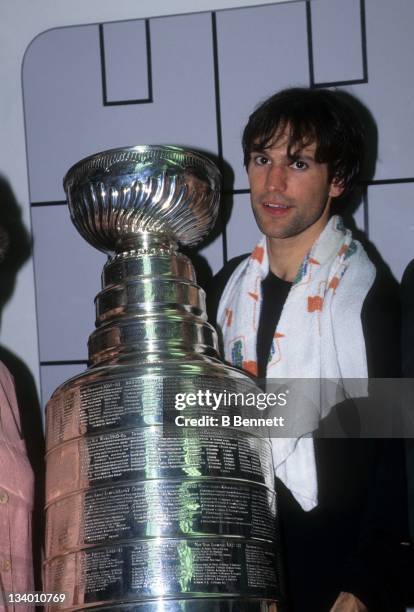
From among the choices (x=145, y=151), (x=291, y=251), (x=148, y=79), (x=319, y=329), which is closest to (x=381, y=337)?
(x=319, y=329)

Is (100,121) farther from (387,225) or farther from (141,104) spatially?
(387,225)

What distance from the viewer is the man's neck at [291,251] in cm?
124

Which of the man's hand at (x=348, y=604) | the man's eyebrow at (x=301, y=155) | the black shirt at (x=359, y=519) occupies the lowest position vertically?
the man's hand at (x=348, y=604)

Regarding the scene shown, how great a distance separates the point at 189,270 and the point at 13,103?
0.47 m

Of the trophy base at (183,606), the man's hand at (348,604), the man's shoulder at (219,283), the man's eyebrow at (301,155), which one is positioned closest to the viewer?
the trophy base at (183,606)

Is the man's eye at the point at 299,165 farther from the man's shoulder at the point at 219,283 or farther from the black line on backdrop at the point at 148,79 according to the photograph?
the black line on backdrop at the point at 148,79

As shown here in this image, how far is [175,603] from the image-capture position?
3.12 feet

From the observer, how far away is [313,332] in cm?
119

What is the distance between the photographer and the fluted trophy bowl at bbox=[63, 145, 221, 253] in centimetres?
110

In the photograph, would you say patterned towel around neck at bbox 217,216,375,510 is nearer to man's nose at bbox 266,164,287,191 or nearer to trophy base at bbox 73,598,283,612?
man's nose at bbox 266,164,287,191

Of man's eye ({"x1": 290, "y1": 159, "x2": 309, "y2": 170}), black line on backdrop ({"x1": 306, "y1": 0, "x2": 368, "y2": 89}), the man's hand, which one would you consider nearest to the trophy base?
the man's hand

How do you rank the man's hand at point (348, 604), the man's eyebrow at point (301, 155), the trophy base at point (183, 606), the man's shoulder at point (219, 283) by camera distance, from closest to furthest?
the trophy base at point (183, 606) < the man's hand at point (348, 604) < the man's eyebrow at point (301, 155) < the man's shoulder at point (219, 283)

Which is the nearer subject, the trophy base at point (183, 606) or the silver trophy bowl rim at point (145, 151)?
the trophy base at point (183, 606)

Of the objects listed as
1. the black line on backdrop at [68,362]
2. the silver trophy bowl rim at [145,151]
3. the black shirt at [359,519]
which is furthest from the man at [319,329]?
the black line on backdrop at [68,362]
